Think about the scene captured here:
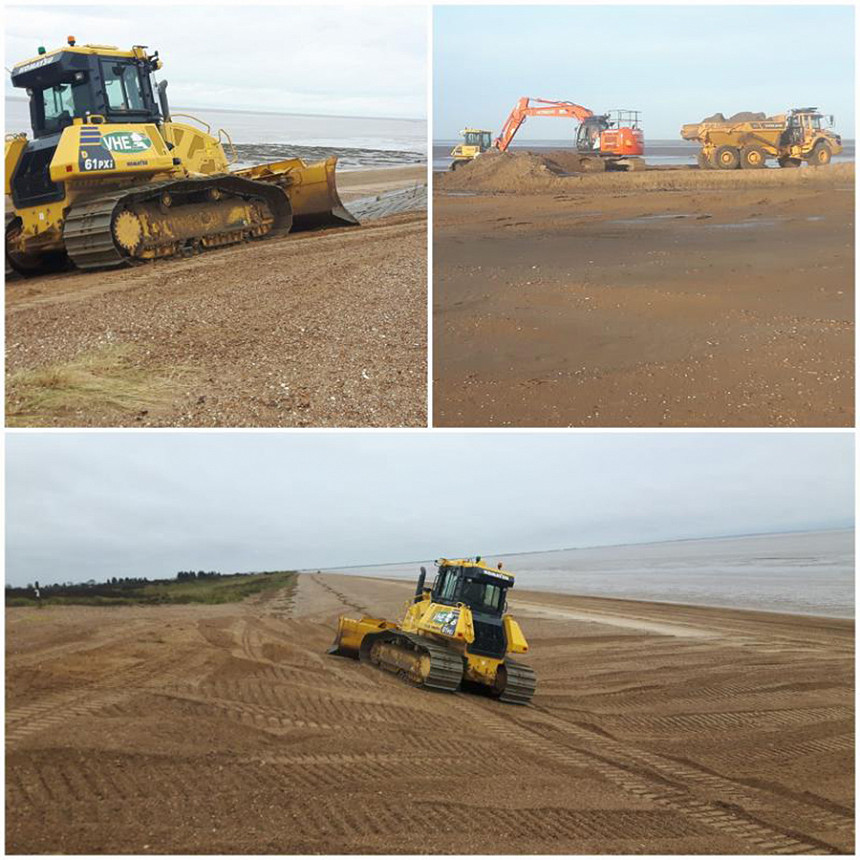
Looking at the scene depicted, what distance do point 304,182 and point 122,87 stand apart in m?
2.67

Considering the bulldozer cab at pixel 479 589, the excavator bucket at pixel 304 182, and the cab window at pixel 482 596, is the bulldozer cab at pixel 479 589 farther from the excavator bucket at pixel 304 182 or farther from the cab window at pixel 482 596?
the excavator bucket at pixel 304 182

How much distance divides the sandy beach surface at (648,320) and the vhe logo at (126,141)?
3.66m

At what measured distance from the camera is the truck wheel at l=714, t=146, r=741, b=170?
20281mm

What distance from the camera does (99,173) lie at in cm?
898

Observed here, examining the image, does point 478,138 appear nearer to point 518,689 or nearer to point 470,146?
point 470,146

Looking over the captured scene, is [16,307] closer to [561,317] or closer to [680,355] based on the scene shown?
[561,317]

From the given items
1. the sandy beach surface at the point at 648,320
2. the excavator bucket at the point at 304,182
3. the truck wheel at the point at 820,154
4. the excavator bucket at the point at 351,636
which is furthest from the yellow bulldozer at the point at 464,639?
the truck wheel at the point at 820,154

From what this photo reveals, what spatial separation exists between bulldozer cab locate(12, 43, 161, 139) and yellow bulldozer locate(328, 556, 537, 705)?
594cm

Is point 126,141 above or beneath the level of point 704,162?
beneath

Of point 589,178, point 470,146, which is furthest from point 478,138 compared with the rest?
point 589,178

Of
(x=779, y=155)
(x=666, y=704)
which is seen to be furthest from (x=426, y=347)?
(x=779, y=155)

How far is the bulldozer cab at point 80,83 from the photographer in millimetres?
8688

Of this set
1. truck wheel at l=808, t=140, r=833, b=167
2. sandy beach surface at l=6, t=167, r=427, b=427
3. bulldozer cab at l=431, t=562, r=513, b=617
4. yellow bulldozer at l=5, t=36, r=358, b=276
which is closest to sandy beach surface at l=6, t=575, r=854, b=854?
bulldozer cab at l=431, t=562, r=513, b=617

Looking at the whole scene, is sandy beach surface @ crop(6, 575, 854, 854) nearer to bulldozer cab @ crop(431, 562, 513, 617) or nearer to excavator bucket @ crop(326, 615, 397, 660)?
excavator bucket @ crop(326, 615, 397, 660)
